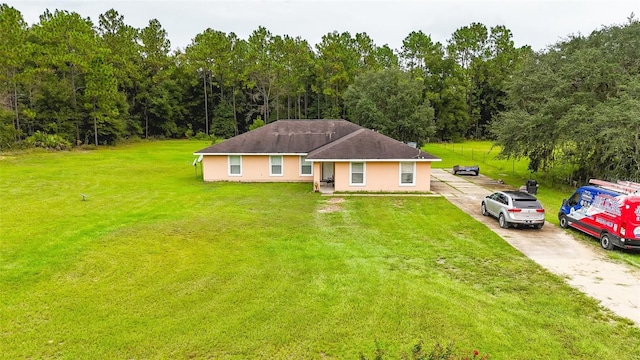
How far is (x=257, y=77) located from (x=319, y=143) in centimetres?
4304

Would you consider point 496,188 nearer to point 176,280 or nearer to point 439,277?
point 439,277

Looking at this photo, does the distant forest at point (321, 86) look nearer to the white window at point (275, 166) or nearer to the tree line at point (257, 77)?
the tree line at point (257, 77)

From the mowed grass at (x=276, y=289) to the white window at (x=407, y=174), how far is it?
5763 mm

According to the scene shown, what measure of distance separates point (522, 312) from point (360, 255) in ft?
16.1

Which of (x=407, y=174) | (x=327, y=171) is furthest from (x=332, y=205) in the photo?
(x=327, y=171)

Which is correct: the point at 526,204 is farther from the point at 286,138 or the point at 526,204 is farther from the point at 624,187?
the point at 286,138

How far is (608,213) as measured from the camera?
13.8 metres

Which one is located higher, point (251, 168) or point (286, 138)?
point (286, 138)

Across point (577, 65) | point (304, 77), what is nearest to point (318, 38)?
point (304, 77)

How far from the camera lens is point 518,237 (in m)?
15.2

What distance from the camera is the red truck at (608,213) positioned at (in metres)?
12.9

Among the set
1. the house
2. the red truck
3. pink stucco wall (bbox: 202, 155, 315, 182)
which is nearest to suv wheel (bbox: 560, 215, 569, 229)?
the red truck

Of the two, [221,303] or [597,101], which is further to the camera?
[597,101]

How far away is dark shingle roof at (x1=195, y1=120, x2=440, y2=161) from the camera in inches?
965
